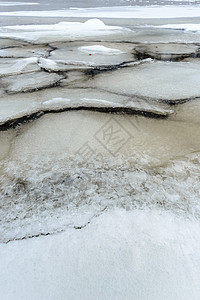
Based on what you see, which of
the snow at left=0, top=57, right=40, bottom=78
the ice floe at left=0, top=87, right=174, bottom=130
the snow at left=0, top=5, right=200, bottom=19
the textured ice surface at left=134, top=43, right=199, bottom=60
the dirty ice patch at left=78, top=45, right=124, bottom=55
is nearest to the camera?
the ice floe at left=0, top=87, right=174, bottom=130

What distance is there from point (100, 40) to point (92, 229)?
4871 mm

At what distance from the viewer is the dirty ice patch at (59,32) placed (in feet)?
17.5

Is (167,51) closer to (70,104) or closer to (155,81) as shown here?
(155,81)

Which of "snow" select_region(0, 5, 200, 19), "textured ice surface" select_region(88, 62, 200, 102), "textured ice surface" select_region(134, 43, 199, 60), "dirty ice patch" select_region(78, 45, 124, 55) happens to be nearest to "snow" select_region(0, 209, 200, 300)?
"textured ice surface" select_region(88, 62, 200, 102)

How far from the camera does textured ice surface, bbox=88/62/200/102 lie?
7.94 ft

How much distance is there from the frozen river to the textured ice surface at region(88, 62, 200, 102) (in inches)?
0.5

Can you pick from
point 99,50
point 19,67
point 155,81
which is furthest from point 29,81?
point 99,50

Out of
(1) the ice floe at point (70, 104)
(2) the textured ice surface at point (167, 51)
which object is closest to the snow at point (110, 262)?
(1) the ice floe at point (70, 104)

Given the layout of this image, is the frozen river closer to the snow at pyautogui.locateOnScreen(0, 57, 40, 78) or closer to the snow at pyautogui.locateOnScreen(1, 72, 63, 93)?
the snow at pyautogui.locateOnScreen(1, 72, 63, 93)

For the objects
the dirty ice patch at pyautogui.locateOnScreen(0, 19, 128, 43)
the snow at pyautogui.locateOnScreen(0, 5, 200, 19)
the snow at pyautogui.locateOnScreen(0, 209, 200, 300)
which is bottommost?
the snow at pyautogui.locateOnScreen(0, 209, 200, 300)

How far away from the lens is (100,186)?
1317 mm

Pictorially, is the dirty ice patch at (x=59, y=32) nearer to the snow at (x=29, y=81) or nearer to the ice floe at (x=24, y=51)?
the ice floe at (x=24, y=51)

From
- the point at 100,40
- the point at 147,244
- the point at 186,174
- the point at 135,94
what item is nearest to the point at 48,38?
the point at 100,40

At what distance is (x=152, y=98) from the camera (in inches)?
91.1
